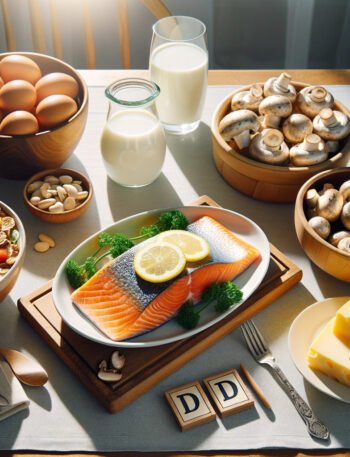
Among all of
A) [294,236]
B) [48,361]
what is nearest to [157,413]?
[48,361]

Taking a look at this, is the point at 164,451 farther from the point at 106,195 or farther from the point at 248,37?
the point at 248,37

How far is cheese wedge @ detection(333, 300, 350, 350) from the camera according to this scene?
102cm

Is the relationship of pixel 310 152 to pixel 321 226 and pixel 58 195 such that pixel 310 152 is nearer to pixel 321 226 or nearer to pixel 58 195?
pixel 321 226

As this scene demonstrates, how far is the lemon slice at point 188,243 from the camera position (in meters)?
1.12

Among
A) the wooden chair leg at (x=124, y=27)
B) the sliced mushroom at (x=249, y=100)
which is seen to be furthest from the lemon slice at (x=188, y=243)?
the wooden chair leg at (x=124, y=27)

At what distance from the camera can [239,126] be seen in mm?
1295

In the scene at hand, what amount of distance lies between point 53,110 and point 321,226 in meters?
0.55

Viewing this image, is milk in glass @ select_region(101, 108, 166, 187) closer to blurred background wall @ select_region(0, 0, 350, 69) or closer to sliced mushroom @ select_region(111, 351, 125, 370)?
sliced mushroom @ select_region(111, 351, 125, 370)

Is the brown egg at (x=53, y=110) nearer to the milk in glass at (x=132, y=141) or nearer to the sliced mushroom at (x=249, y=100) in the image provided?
the milk in glass at (x=132, y=141)

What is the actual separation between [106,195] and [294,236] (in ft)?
1.28

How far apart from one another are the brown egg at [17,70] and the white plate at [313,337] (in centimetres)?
72

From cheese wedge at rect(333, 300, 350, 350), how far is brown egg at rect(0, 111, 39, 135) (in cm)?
65

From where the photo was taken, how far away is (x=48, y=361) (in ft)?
3.55

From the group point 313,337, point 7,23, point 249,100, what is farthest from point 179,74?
point 7,23
